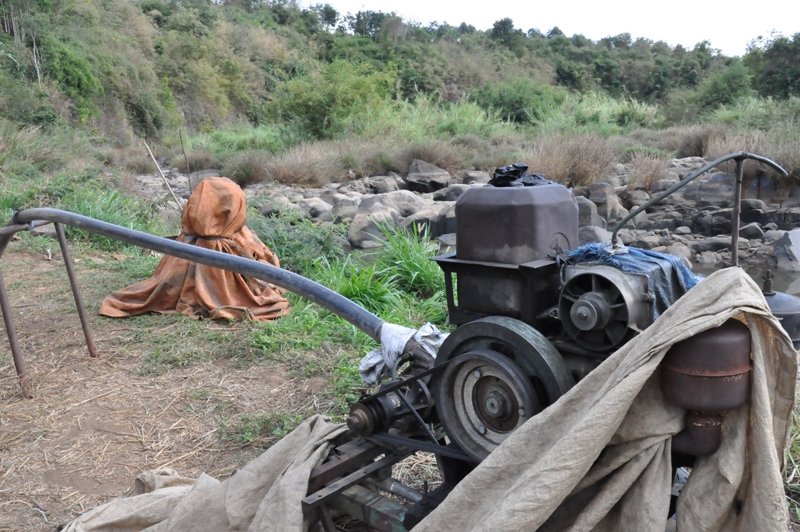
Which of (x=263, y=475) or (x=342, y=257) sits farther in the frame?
(x=342, y=257)

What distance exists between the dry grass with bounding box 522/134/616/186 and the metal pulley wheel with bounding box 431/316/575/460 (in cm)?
1236

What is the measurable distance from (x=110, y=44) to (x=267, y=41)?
59.9ft

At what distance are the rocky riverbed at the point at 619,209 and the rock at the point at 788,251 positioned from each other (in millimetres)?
14

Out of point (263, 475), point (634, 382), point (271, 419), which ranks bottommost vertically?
point (271, 419)

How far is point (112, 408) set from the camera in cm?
348

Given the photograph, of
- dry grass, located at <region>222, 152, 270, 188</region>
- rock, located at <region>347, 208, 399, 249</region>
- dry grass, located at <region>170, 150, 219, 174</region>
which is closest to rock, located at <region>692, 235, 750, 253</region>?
rock, located at <region>347, 208, 399, 249</region>

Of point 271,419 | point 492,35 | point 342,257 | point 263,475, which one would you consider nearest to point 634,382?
point 263,475

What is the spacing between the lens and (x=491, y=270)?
188cm

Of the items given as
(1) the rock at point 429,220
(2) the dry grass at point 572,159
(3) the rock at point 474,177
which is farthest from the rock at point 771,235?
(3) the rock at point 474,177

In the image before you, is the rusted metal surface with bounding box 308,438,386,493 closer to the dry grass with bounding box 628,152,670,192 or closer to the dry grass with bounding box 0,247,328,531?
the dry grass with bounding box 0,247,328,531

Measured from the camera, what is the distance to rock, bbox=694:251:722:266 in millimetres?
10602

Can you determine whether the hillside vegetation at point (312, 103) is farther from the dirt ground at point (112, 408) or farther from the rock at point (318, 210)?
the dirt ground at point (112, 408)

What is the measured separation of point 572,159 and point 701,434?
555 inches

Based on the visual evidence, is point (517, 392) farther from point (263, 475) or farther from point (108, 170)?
point (108, 170)
